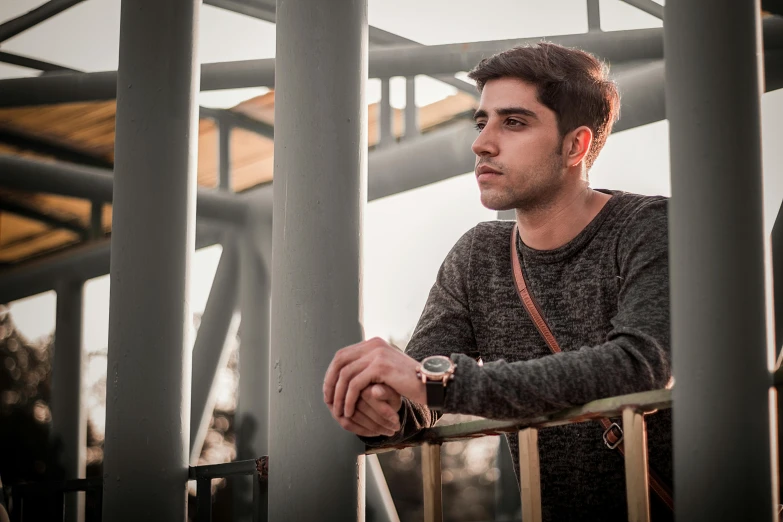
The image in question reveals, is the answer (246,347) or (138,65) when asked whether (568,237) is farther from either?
(246,347)

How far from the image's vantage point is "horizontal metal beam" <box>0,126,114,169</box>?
10375 millimetres

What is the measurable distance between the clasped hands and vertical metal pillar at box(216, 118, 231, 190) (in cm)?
709

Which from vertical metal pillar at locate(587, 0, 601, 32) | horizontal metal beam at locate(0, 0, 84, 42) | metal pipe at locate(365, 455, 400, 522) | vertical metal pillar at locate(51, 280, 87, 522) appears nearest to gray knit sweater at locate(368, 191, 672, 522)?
metal pipe at locate(365, 455, 400, 522)

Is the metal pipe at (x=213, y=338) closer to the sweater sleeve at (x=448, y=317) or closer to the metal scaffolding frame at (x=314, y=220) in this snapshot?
the metal scaffolding frame at (x=314, y=220)

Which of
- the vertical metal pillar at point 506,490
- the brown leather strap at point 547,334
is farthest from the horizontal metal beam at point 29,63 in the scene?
the brown leather strap at point 547,334

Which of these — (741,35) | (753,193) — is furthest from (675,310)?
(741,35)

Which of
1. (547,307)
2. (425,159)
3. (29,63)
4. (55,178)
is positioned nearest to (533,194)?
(547,307)

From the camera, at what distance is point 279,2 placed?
4508 mm

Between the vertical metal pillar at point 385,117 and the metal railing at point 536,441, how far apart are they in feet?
18.0

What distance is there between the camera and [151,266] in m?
4.95

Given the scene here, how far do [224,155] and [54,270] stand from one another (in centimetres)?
336

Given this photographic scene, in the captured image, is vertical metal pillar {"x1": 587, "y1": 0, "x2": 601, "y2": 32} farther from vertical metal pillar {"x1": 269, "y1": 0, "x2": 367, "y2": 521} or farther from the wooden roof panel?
vertical metal pillar {"x1": 269, "y1": 0, "x2": 367, "y2": 521}

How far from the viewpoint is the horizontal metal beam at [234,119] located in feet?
33.4

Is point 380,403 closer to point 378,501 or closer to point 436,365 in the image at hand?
point 436,365
